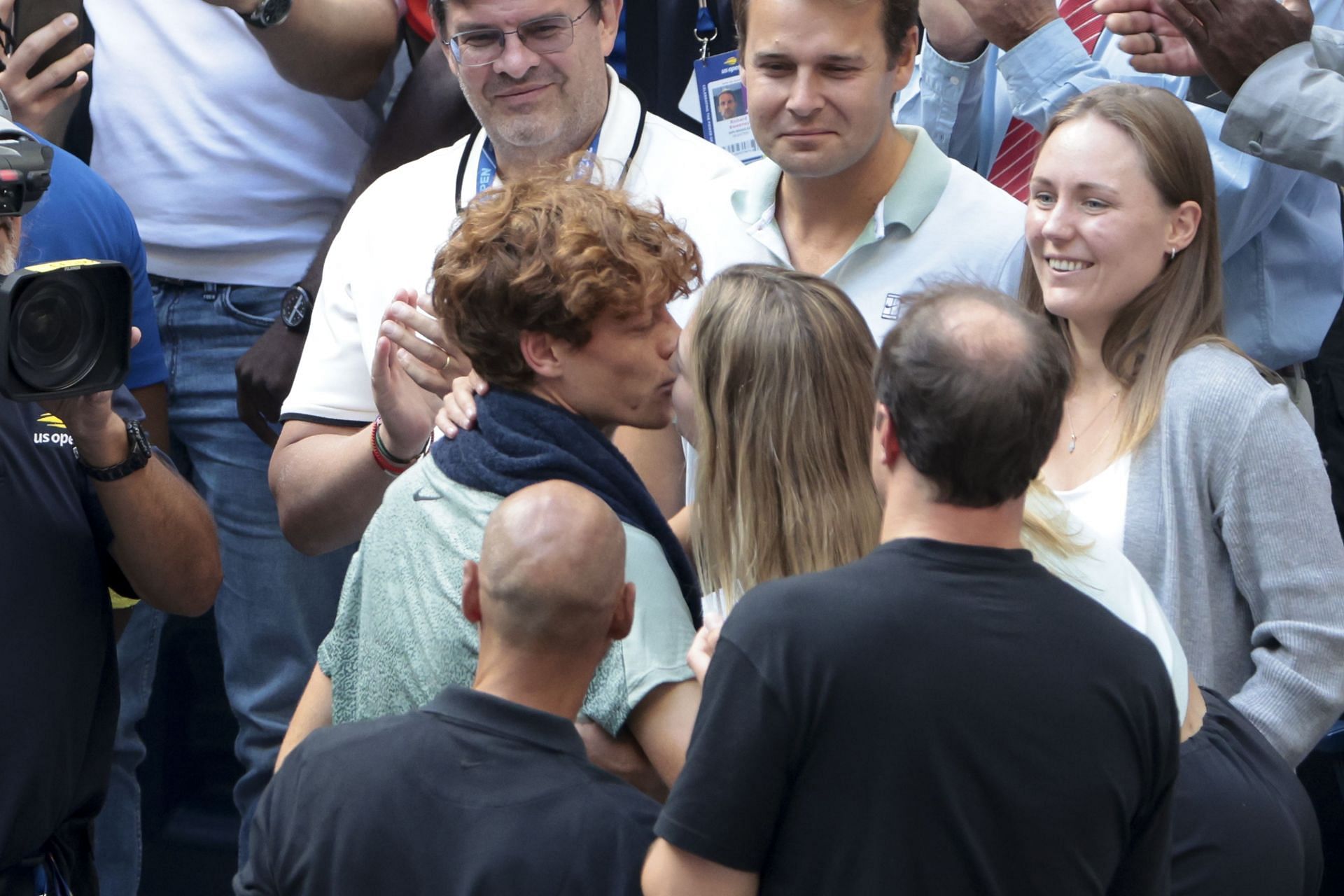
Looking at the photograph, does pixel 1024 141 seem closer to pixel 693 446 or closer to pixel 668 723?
pixel 693 446

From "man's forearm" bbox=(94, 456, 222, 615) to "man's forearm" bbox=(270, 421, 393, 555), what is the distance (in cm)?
27

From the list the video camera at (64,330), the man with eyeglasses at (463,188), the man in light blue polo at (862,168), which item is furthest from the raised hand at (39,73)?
the man in light blue polo at (862,168)

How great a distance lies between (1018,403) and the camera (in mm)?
1445

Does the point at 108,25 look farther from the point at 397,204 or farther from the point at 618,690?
the point at 618,690

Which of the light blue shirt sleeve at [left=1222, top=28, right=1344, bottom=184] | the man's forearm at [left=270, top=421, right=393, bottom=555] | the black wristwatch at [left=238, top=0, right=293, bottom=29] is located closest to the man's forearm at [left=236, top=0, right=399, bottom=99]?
the black wristwatch at [left=238, top=0, right=293, bottom=29]

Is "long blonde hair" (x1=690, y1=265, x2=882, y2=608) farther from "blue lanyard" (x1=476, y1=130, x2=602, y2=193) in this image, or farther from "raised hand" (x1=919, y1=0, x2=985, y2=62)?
"raised hand" (x1=919, y1=0, x2=985, y2=62)

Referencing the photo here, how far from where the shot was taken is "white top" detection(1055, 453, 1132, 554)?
2.16 meters

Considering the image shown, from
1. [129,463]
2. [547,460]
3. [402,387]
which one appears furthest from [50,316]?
[547,460]

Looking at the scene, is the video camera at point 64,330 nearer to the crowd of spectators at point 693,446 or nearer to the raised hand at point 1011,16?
the crowd of spectators at point 693,446

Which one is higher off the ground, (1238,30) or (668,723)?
(1238,30)

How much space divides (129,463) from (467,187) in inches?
35.3

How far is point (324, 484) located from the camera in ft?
8.72

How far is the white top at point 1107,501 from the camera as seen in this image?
2.16m

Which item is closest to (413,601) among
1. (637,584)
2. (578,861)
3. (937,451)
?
(637,584)
